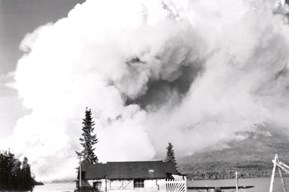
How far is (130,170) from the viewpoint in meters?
67.1

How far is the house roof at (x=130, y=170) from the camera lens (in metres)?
65.3

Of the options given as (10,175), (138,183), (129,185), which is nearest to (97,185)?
(129,185)

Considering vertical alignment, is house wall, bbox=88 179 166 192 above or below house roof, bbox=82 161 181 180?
below

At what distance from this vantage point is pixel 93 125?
10381 cm

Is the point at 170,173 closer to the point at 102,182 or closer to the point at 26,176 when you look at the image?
the point at 102,182

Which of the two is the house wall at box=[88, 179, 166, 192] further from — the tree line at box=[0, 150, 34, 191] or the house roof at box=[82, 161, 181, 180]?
the tree line at box=[0, 150, 34, 191]

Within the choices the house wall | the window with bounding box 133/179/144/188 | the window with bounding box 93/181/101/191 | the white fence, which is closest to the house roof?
the house wall

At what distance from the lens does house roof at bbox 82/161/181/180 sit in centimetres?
6531

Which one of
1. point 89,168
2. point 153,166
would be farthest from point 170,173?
point 89,168

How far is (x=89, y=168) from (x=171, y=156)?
4885 centimetres

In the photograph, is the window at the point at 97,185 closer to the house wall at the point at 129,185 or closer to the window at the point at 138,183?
the house wall at the point at 129,185

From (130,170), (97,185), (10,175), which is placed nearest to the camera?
(10,175)

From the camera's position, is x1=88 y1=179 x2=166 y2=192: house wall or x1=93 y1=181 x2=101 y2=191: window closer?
x1=88 y1=179 x2=166 y2=192: house wall

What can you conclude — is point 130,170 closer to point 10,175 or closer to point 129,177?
point 129,177
